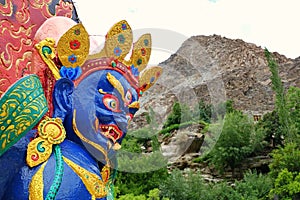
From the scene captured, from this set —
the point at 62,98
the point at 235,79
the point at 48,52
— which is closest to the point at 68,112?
the point at 62,98

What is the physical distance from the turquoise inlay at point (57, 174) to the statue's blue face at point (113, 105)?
0.35 meters

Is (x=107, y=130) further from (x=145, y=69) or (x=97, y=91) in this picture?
(x=145, y=69)

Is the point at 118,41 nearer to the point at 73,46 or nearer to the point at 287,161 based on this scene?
the point at 73,46

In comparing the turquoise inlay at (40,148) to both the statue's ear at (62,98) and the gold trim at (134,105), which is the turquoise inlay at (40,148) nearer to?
the statue's ear at (62,98)

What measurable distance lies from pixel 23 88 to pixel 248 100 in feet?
179

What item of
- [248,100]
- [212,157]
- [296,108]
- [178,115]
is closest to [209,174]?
[212,157]

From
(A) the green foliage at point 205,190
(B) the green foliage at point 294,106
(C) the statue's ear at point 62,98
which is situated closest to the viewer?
(C) the statue's ear at point 62,98

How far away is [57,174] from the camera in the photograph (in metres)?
2.73

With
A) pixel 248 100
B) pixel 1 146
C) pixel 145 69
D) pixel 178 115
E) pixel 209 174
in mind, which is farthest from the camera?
pixel 248 100

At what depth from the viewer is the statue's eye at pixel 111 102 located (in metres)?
3.12

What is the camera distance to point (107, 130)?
3105 millimetres

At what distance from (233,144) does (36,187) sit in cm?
2191

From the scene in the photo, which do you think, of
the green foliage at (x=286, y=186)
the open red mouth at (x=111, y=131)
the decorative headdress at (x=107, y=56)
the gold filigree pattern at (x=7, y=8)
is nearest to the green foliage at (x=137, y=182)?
the green foliage at (x=286, y=186)

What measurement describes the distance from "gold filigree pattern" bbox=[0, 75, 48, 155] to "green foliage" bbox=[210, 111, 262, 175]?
67.8ft
